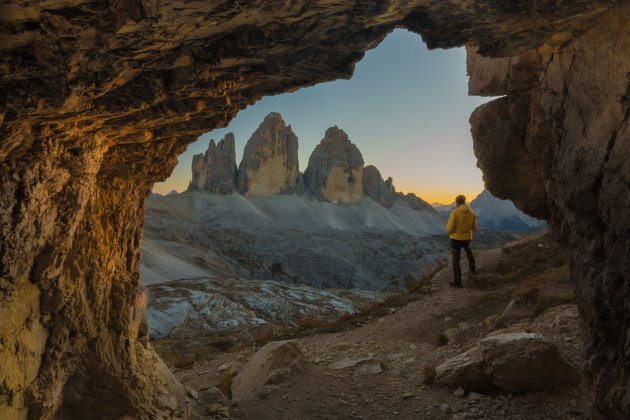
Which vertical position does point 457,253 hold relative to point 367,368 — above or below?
above

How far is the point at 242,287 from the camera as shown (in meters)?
28.5

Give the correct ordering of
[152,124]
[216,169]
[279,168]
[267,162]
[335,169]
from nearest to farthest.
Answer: [152,124]
[216,169]
[267,162]
[279,168]
[335,169]

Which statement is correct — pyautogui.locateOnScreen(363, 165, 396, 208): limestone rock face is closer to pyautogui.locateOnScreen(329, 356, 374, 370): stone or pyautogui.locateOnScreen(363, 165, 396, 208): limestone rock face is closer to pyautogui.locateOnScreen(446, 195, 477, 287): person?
pyautogui.locateOnScreen(446, 195, 477, 287): person

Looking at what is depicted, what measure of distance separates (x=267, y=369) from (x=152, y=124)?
18.3ft

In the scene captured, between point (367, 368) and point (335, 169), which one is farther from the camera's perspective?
point (335, 169)

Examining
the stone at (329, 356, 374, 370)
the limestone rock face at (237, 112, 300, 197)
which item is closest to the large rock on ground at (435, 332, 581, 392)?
the stone at (329, 356, 374, 370)

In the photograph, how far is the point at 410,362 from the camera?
8.70 metres

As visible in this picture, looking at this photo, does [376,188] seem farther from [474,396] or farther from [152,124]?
[152,124]

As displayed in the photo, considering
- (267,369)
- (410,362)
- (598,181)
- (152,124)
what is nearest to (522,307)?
(410,362)

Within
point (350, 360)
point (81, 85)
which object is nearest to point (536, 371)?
point (350, 360)

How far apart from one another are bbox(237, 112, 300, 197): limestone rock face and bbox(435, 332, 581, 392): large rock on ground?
11544 cm

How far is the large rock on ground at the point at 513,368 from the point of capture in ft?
20.9

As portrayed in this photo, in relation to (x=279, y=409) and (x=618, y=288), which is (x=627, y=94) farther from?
(x=279, y=409)

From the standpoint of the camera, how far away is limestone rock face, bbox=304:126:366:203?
136125 millimetres
